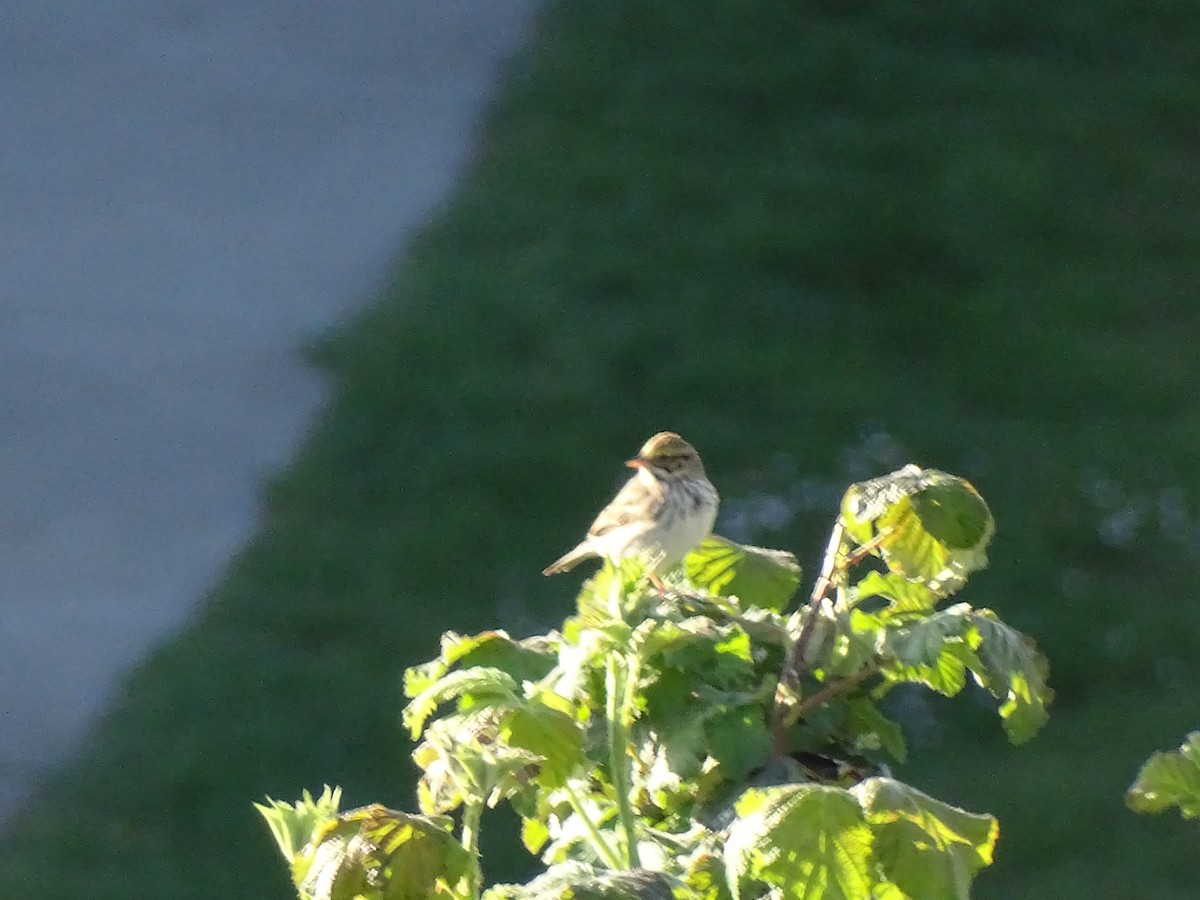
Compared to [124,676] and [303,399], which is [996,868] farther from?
[303,399]

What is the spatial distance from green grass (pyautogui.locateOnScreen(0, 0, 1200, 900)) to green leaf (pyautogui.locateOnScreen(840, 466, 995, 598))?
12.2 feet

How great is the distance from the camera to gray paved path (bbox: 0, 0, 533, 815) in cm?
738

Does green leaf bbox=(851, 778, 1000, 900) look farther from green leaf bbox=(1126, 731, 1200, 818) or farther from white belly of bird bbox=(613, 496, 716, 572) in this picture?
white belly of bird bbox=(613, 496, 716, 572)

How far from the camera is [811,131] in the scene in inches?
389

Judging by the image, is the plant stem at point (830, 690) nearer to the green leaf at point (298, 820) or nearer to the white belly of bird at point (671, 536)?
the green leaf at point (298, 820)

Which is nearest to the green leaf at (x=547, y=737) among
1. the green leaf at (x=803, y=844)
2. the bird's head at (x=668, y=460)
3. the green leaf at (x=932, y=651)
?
the green leaf at (x=803, y=844)

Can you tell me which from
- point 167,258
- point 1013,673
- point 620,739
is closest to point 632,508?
point 1013,673

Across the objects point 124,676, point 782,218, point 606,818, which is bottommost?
point 124,676

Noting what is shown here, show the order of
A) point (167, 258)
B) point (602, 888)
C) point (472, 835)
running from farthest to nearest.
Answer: point (167, 258), point (472, 835), point (602, 888)

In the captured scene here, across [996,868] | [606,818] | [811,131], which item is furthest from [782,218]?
[606,818]

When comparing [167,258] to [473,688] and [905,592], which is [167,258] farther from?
[473,688]

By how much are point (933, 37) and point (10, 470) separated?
5908 millimetres

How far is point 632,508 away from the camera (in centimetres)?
461

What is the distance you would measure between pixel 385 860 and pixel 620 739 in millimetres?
269
